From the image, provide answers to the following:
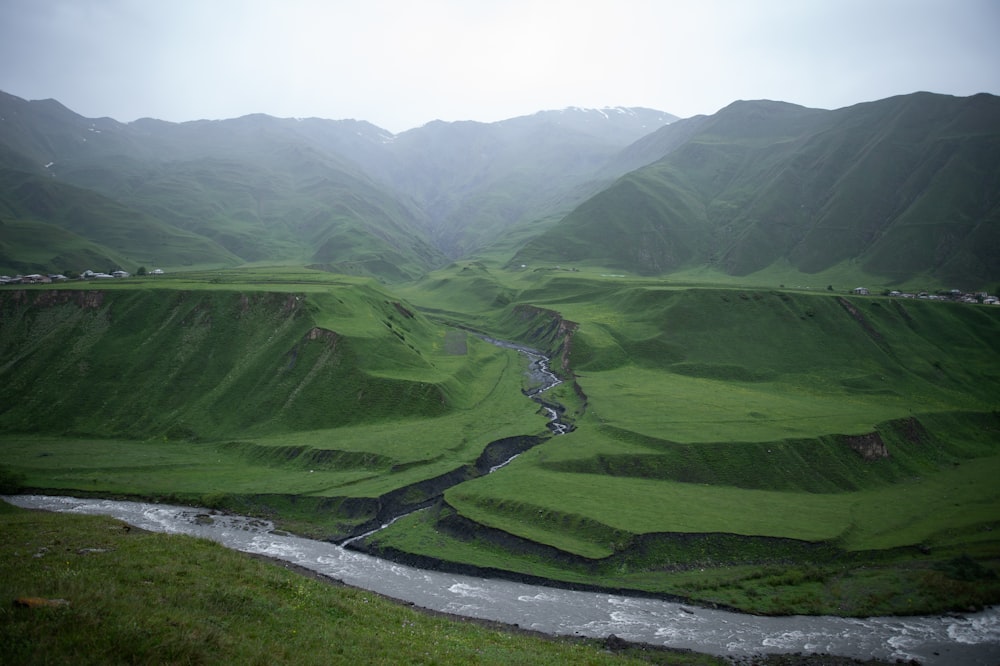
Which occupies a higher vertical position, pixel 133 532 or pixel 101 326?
pixel 101 326

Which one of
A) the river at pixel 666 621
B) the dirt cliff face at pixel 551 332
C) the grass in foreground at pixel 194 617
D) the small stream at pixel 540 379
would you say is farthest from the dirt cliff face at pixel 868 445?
the dirt cliff face at pixel 551 332

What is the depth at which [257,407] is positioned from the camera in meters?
106

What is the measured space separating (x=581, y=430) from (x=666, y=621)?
44535mm

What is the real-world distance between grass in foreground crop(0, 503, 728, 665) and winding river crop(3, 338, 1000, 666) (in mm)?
4097

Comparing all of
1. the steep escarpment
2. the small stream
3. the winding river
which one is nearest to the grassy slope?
the winding river

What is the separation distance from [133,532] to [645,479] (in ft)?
203

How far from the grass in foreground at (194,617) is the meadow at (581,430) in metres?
22.2

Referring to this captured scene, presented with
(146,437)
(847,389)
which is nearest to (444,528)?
(146,437)

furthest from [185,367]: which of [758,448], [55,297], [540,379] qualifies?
[758,448]

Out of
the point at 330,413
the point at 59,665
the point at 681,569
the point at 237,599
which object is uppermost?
the point at 59,665

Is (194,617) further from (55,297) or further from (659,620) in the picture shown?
(55,297)

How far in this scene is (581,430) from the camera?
9581cm

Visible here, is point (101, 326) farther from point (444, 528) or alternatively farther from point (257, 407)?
point (444, 528)

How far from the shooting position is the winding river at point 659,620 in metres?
48.6
